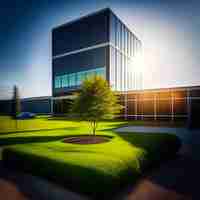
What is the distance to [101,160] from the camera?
4707 millimetres

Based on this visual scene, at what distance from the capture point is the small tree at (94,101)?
31.1ft

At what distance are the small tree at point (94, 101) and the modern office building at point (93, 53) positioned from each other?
26565 mm

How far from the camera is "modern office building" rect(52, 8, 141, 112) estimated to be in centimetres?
3678

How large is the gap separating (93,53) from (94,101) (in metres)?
31.3

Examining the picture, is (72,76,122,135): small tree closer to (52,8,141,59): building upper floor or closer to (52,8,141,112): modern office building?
(52,8,141,112): modern office building

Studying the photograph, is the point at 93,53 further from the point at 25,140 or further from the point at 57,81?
the point at 25,140

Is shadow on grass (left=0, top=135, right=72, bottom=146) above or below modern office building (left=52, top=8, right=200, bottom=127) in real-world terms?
below

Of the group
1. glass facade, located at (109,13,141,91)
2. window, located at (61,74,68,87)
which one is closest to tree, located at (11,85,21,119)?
glass facade, located at (109,13,141,91)

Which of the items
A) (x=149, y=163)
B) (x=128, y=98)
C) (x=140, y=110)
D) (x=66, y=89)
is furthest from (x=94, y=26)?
(x=149, y=163)

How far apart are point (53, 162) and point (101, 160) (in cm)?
144

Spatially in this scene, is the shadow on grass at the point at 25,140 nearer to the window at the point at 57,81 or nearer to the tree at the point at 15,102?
the tree at the point at 15,102

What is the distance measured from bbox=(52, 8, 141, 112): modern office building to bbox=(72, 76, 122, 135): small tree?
87.2 feet

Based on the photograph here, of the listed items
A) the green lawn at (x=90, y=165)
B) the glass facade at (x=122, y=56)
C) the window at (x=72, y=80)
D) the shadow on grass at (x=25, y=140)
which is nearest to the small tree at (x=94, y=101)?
the shadow on grass at (x=25, y=140)

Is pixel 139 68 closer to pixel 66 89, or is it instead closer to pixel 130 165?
pixel 66 89
